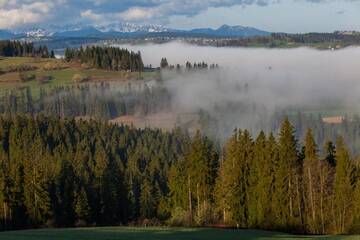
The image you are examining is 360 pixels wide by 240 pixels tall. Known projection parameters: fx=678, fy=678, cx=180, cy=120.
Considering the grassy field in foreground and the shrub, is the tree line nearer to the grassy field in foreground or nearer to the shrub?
the shrub

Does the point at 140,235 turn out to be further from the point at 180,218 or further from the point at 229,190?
the point at 229,190

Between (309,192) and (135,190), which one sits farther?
(135,190)

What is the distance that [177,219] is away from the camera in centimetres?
9200

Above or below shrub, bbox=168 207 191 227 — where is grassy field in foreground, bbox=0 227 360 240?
above

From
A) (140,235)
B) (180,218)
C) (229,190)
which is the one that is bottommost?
(180,218)

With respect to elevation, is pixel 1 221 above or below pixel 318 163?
below

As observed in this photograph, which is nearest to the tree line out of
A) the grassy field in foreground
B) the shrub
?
the shrub

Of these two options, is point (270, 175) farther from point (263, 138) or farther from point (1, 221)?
point (1, 221)

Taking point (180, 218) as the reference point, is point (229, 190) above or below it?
above

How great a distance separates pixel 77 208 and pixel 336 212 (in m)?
40.3

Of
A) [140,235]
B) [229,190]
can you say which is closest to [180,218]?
[229,190]

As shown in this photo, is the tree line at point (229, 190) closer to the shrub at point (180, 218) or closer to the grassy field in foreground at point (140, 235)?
the shrub at point (180, 218)

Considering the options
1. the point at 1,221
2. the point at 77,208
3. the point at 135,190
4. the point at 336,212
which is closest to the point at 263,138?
the point at 336,212

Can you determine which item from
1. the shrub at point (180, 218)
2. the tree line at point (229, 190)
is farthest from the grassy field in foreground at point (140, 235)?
the tree line at point (229, 190)
